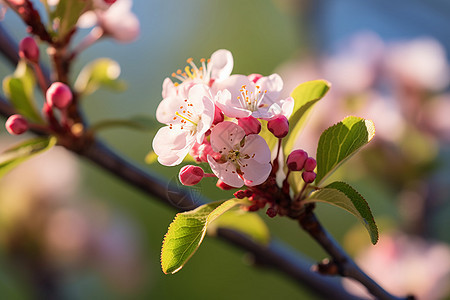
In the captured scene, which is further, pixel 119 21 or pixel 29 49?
pixel 119 21

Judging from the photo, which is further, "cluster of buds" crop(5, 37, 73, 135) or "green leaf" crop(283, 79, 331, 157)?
"cluster of buds" crop(5, 37, 73, 135)

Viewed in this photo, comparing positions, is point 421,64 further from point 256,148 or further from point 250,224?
point 256,148

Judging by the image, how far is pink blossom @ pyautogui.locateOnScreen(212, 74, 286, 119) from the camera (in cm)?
72

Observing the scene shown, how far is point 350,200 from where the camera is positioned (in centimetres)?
72

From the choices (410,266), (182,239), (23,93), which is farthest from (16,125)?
(410,266)

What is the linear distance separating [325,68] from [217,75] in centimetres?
204

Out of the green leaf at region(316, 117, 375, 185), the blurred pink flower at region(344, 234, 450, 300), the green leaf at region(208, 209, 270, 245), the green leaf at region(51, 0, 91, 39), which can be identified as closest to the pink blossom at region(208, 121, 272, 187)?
the green leaf at region(316, 117, 375, 185)

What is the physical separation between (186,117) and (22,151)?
0.41m

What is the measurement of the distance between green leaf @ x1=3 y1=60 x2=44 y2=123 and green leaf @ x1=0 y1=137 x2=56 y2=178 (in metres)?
0.12

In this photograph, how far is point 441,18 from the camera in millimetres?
2750

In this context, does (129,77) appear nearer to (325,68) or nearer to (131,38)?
(325,68)

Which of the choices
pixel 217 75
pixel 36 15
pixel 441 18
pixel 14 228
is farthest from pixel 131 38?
pixel 441 18

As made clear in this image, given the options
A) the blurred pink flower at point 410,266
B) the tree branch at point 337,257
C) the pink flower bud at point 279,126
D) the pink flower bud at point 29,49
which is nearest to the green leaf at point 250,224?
the tree branch at point 337,257

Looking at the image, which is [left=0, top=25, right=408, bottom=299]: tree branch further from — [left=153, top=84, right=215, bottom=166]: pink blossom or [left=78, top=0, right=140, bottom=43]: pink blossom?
[left=78, top=0, right=140, bottom=43]: pink blossom
